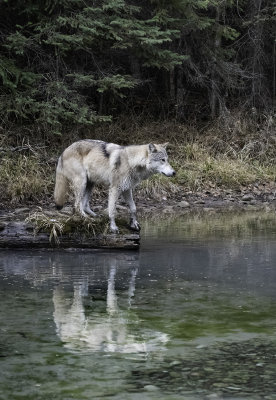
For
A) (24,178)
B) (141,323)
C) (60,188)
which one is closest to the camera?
(141,323)

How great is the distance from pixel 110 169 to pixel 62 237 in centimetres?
151

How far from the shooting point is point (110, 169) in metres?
12.2

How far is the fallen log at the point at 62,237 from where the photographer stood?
11305mm

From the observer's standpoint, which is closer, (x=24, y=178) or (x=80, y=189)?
(x=80, y=189)

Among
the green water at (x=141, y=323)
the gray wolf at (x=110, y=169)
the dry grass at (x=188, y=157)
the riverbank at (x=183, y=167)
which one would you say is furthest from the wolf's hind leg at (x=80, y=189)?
the dry grass at (x=188, y=157)

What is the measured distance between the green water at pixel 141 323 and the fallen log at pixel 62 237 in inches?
8.6

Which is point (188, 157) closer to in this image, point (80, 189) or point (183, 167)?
point (183, 167)

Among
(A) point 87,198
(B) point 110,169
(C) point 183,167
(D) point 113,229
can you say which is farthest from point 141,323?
(C) point 183,167

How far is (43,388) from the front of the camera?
17.1 feet

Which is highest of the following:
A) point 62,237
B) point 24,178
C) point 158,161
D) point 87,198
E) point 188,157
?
point 188,157

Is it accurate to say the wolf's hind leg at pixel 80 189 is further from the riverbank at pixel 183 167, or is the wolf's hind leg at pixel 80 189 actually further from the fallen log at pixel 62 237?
the riverbank at pixel 183 167

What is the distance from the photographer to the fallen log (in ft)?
37.1

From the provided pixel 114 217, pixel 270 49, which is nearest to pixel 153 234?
pixel 114 217

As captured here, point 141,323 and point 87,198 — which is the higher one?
point 87,198
